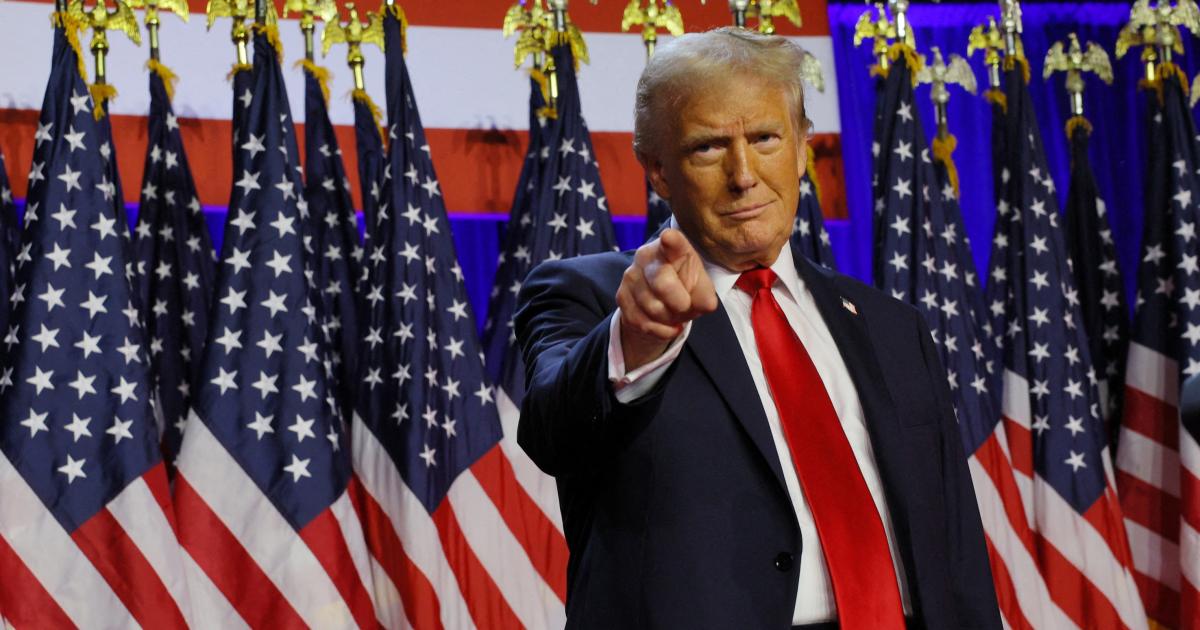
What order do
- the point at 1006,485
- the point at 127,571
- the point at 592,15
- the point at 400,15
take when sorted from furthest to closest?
1. the point at 592,15
2. the point at 1006,485
3. the point at 400,15
4. the point at 127,571

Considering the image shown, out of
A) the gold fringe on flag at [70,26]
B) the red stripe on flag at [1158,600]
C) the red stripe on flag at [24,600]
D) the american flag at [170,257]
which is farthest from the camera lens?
the red stripe on flag at [1158,600]

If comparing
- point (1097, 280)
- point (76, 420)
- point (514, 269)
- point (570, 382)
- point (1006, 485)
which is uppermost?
point (570, 382)

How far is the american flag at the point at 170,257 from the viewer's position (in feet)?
12.1

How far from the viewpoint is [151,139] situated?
3725 millimetres

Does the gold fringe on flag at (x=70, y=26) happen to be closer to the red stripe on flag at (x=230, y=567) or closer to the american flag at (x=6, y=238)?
the american flag at (x=6, y=238)

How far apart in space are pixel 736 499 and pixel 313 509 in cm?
228

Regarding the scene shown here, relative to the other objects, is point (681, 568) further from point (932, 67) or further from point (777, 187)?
point (932, 67)

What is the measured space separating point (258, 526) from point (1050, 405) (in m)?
2.32

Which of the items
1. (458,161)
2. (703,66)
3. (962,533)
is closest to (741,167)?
(703,66)

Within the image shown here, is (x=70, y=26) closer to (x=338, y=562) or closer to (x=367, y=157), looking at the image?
(x=367, y=157)

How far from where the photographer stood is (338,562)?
3557 mm

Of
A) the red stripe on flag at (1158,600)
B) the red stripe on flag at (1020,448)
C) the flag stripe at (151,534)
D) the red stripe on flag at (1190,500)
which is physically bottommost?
the red stripe on flag at (1158,600)

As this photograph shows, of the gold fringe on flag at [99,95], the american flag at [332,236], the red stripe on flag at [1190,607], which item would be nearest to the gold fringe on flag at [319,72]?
the american flag at [332,236]

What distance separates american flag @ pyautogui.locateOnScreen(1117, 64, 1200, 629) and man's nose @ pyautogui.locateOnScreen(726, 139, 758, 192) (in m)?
2.96
